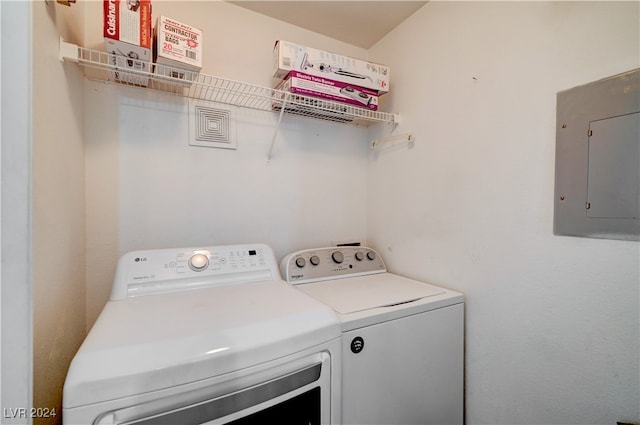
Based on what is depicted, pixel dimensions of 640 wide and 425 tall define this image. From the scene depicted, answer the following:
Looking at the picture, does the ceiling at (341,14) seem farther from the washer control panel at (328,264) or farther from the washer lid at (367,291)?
the washer lid at (367,291)

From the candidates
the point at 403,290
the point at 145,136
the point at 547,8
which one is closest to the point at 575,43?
the point at 547,8

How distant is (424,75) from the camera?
1430 mm

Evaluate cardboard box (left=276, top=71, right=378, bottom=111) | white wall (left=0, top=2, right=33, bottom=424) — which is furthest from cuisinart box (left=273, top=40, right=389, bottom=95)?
white wall (left=0, top=2, right=33, bottom=424)

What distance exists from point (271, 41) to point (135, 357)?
1.61 meters

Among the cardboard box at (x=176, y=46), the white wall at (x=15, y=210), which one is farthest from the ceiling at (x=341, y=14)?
the white wall at (x=15, y=210)

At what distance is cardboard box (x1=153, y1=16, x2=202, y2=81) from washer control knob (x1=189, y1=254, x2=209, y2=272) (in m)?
0.77

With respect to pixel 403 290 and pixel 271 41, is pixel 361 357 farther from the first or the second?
pixel 271 41

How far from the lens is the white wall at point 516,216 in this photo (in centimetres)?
82

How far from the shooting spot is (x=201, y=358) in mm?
626

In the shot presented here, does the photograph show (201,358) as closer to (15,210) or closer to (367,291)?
(15,210)

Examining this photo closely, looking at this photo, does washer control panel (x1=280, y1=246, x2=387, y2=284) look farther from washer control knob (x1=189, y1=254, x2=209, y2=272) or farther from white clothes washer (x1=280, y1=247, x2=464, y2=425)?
washer control knob (x1=189, y1=254, x2=209, y2=272)

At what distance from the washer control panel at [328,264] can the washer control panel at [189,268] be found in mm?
153

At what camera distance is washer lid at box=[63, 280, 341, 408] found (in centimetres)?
56

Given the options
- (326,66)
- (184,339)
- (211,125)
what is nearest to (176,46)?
(211,125)
